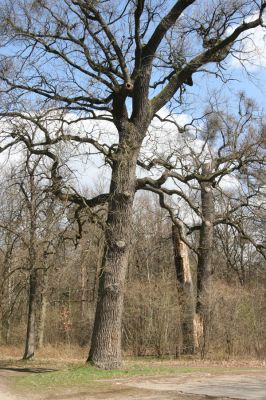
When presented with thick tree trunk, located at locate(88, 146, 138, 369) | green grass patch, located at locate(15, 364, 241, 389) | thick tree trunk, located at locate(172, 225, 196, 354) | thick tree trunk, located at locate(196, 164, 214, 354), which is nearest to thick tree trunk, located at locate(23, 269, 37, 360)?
thick tree trunk, located at locate(172, 225, 196, 354)

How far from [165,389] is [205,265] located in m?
15.9

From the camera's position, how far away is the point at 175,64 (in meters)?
17.8

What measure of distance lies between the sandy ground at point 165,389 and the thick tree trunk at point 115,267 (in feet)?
7.65

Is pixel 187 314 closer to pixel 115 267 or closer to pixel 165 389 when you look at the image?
pixel 115 267

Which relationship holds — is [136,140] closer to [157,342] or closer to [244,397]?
[244,397]

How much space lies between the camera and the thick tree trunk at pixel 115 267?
15.6 meters

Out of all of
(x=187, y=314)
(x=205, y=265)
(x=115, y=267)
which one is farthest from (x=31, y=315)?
(x=115, y=267)

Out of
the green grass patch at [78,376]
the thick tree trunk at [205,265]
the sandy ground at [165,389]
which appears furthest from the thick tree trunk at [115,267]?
the thick tree trunk at [205,265]

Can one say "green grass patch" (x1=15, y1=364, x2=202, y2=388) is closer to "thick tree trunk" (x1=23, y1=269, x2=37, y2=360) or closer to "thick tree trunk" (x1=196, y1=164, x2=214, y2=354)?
"thick tree trunk" (x1=196, y1=164, x2=214, y2=354)

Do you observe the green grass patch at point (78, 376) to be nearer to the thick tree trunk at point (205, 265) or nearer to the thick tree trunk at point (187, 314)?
the thick tree trunk at point (205, 265)

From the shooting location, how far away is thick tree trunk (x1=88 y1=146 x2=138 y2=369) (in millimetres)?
15648

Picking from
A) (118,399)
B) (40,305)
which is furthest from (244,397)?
(40,305)

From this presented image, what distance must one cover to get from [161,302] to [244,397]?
14618mm

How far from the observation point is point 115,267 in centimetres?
1598
